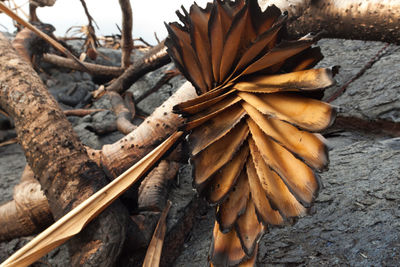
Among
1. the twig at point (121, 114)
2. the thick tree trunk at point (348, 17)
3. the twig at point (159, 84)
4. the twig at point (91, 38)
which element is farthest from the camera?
the twig at point (91, 38)

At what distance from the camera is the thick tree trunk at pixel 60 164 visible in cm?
71

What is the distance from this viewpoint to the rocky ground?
66 cm

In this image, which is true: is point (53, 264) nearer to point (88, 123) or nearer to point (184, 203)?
point (184, 203)

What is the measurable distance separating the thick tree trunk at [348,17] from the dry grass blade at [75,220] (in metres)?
0.86

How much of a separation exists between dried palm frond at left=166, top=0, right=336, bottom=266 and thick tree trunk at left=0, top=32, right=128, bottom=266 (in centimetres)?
30

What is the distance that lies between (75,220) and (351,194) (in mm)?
786

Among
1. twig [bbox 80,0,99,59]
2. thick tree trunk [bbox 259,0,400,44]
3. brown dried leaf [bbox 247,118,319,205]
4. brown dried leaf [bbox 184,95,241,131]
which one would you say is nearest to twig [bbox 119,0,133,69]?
twig [bbox 80,0,99,59]

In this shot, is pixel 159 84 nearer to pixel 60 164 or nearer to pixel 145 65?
pixel 145 65

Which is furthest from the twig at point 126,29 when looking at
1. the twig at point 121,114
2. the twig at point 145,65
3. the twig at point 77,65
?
the twig at point 121,114

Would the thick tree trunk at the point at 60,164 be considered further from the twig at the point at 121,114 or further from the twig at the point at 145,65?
the twig at the point at 145,65

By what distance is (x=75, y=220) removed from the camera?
0.60m

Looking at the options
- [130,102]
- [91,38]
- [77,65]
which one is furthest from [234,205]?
[91,38]

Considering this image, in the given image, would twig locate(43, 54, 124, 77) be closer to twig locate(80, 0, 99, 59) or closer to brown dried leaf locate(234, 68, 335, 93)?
twig locate(80, 0, 99, 59)

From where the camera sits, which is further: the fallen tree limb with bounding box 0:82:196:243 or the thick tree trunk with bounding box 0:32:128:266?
the fallen tree limb with bounding box 0:82:196:243
